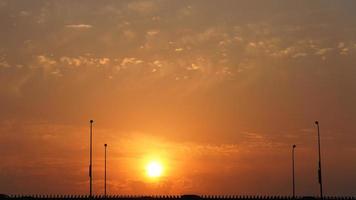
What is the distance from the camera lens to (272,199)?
176 meters

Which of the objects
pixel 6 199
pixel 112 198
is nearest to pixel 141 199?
pixel 112 198

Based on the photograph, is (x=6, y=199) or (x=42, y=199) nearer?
(x=6, y=199)

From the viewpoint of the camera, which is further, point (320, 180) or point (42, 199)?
point (42, 199)

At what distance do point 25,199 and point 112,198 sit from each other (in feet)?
59.7

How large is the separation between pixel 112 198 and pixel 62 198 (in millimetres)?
10987

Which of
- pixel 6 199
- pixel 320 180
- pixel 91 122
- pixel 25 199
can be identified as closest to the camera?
pixel 320 180

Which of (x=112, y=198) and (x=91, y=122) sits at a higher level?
(x=91, y=122)

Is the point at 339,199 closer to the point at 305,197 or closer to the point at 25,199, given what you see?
the point at 305,197

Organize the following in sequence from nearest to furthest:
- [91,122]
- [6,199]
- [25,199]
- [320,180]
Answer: [320,180], [91,122], [6,199], [25,199]

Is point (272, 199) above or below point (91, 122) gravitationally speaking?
below

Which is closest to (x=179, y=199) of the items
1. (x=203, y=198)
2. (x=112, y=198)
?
(x=203, y=198)

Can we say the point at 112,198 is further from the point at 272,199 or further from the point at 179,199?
the point at 272,199

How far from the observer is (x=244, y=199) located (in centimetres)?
18088

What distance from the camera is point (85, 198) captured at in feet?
591
